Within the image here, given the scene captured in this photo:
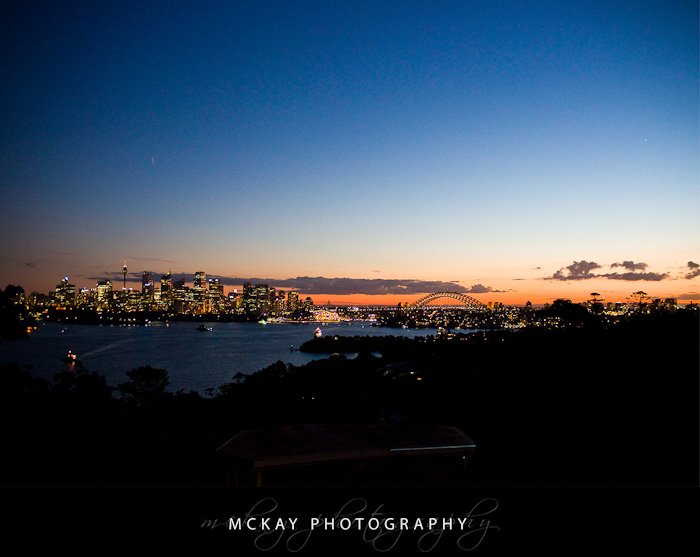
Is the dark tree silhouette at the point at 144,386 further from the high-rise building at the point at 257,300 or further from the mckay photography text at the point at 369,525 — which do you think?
the high-rise building at the point at 257,300

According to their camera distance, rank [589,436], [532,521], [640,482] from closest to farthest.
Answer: [532,521]
[640,482]
[589,436]

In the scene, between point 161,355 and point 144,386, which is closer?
point 144,386

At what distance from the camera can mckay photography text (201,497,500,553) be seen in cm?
220

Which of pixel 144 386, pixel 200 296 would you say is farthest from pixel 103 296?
pixel 144 386

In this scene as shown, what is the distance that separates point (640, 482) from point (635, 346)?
8.95 feet

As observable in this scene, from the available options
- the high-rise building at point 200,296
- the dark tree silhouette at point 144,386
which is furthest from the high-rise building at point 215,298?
the dark tree silhouette at point 144,386

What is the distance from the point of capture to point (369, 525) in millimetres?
2234

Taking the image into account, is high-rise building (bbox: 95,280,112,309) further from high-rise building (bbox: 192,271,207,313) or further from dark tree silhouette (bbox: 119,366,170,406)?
dark tree silhouette (bbox: 119,366,170,406)

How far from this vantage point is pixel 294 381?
12094 mm

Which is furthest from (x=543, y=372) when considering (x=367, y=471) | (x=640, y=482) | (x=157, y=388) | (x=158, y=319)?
(x=158, y=319)

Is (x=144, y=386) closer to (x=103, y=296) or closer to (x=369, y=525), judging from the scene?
(x=369, y=525)

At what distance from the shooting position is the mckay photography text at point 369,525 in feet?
7.22

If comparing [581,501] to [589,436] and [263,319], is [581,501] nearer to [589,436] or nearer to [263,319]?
[589,436]

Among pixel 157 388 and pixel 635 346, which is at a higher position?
pixel 635 346
